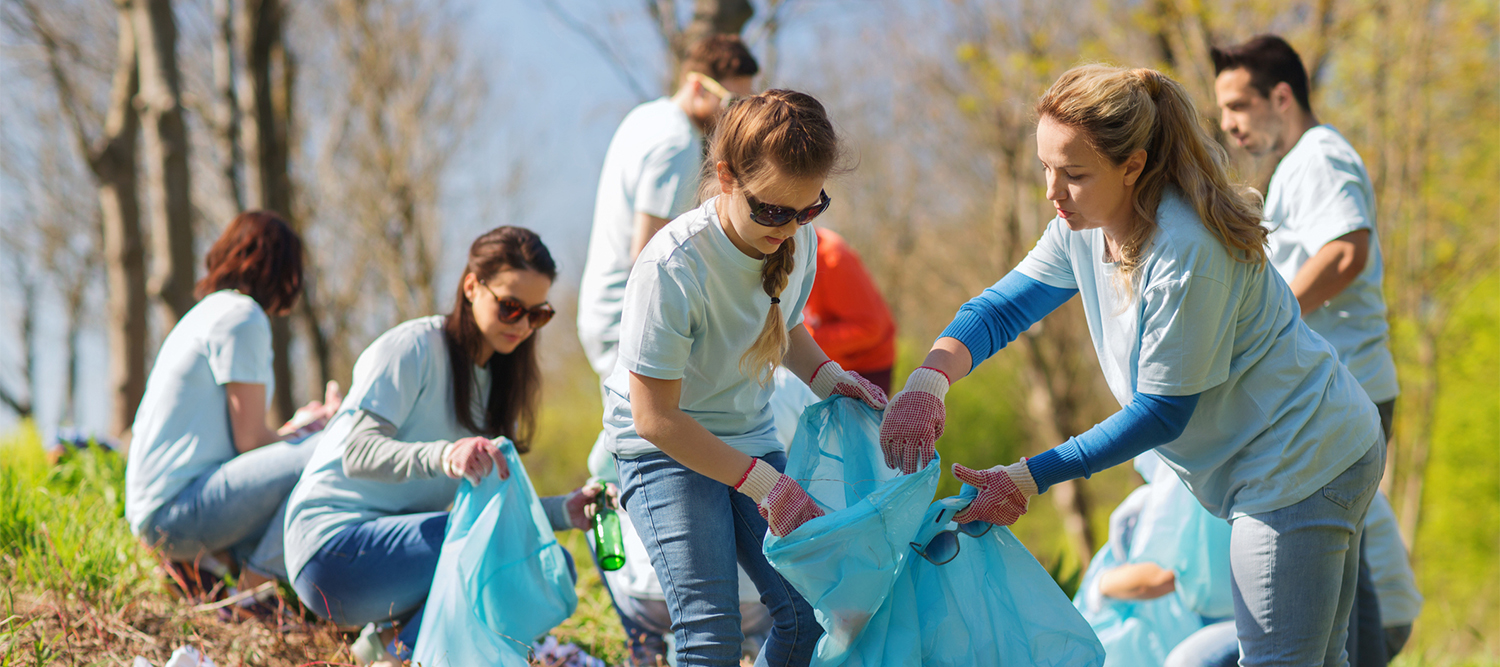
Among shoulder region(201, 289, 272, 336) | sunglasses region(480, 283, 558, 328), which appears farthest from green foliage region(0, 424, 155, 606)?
sunglasses region(480, 283, 558, 328)

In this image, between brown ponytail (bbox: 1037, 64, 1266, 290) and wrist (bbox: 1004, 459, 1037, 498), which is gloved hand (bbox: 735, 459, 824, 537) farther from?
brown ponytail (bbox: 1037, 64, 1266, 290)

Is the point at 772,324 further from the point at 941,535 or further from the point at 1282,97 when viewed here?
the point at 1282,97

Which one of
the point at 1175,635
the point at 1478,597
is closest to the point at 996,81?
the point at 1175,635

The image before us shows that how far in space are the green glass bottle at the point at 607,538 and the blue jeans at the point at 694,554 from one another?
0.38 metres

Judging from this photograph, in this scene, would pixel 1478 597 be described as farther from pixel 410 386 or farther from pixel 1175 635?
pixel 410 386

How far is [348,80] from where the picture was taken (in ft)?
38.4

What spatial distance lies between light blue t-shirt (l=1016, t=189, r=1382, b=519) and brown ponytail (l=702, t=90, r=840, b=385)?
2.01 feet

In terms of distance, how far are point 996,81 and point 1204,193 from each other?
7291 millimetres

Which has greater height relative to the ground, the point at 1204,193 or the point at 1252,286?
the point at 1204,193

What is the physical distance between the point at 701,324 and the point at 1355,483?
4.31 feet

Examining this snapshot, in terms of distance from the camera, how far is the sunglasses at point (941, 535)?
2090 millimetres

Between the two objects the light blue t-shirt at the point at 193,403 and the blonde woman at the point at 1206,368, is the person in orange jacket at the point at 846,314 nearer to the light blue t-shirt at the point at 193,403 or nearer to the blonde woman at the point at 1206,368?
the blonde woman at the point at 1206,368

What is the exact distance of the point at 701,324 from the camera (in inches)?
76.3

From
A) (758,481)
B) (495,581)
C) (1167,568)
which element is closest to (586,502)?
(495,581)
